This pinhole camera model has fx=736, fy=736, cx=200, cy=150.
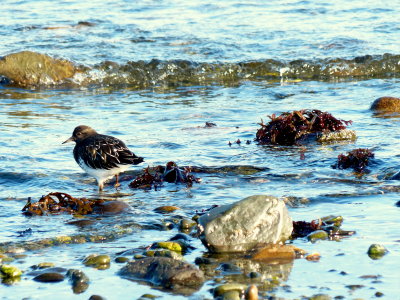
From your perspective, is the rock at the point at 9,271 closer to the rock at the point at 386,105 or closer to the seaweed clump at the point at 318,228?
the seaweed clump at the point at 318,228

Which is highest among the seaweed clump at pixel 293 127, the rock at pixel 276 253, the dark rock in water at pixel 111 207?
the seaweed clump at pixel 293 127

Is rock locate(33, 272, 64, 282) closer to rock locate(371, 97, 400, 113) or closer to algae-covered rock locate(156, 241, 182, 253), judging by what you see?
algae-covered rock locate(156, 241, 182, 253)

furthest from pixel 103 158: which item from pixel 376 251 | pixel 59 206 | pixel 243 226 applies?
pixel 376 251

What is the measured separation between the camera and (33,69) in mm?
12836

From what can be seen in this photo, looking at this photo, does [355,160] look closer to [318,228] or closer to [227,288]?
[318,228]

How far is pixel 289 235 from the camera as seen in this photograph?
507 centimetres

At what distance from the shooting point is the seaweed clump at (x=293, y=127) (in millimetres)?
8531

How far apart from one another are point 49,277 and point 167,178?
2.72 m

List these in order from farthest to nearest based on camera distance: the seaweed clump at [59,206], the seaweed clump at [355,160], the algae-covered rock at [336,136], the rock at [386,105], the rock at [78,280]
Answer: the rock at [386,105] < the algae-covered rock at [336,136] < the seaweed clump at [355,160] < the seaweed clump at [59,206] < the rock at [78,280]

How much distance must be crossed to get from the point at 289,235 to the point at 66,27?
1206 centimetres

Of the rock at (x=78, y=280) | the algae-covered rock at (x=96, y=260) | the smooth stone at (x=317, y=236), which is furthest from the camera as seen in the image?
the smooth stone at (x=317, y=236)

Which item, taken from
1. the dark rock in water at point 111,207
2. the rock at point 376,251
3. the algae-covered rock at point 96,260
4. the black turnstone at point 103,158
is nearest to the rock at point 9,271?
the algae-covered rock at point 96,260

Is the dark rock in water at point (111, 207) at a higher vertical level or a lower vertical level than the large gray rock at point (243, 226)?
lower

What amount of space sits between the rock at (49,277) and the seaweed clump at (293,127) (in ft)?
14.6
